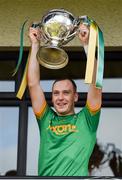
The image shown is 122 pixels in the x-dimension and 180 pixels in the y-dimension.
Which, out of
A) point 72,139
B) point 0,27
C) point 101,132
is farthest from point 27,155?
point 72,139

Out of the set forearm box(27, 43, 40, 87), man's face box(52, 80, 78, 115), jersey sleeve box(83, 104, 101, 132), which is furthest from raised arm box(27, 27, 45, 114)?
jersey sleeve box(83, 104, 101, 132)

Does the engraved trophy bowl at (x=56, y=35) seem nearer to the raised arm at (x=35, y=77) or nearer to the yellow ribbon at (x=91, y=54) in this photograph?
the raised arm at (x=35, y=77)

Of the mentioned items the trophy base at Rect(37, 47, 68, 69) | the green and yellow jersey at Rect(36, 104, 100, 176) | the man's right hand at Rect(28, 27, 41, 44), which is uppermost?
the man's right hand at Rect(28, 27, 41, 44)

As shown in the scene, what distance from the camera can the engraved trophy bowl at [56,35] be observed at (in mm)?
4012

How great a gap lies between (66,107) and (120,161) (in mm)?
1390

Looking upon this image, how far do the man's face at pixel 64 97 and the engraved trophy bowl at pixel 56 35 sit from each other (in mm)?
155

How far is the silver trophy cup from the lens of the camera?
4.01 m

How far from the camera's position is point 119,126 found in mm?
5355

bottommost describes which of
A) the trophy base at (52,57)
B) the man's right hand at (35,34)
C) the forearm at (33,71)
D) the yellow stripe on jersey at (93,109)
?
the yellow stripe on jersey at (93,109)

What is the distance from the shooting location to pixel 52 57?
406 centimetres

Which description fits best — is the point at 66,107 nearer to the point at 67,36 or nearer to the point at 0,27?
the point at 67,36

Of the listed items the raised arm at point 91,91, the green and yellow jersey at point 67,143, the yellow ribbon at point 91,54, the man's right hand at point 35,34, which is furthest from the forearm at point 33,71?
the yellow ribbon at point 91,54

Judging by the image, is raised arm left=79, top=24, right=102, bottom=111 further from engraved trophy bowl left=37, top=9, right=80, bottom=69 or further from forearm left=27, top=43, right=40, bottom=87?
forearm left=27, top=43, right=40, bottom=87

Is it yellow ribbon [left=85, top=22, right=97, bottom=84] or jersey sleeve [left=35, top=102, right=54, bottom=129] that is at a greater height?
yellow ribbon [left=85, top=22, right=97, bottom=84]
